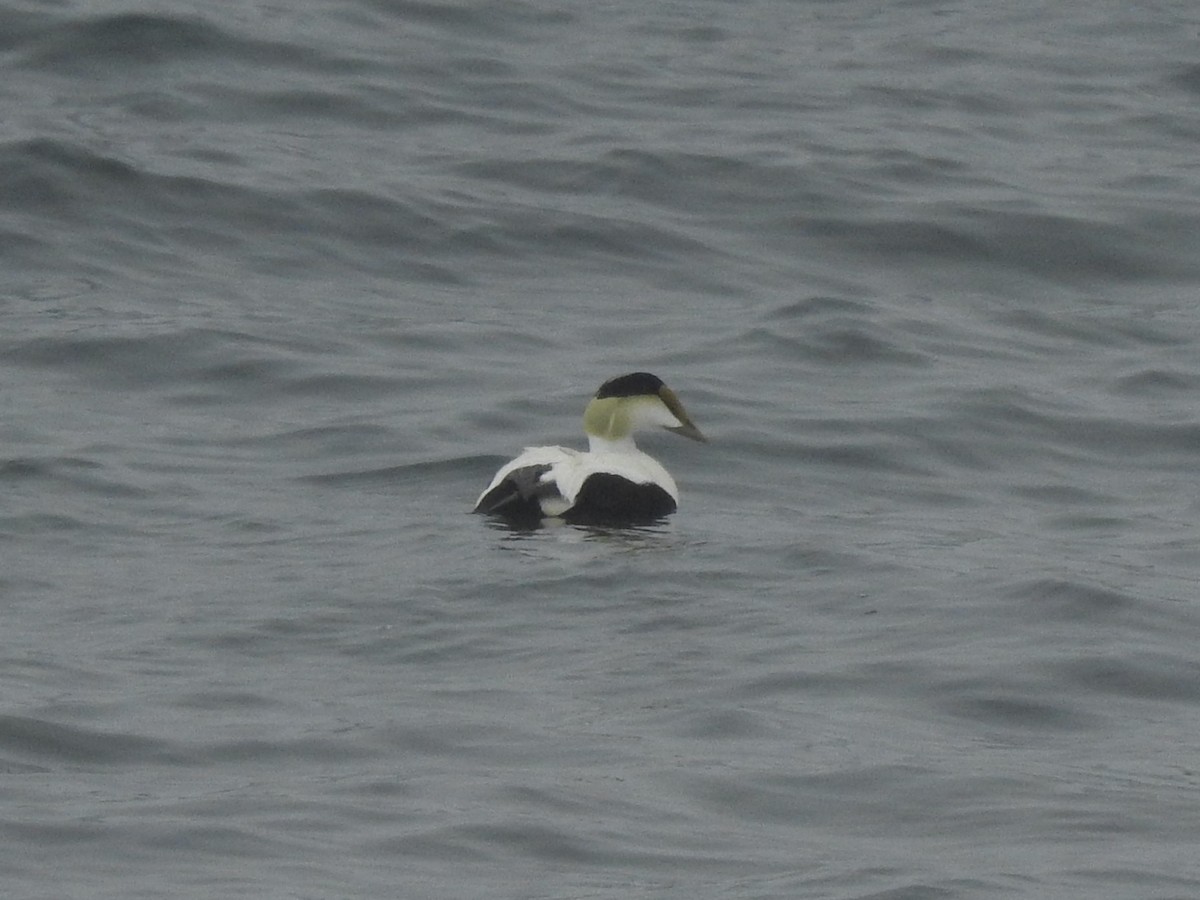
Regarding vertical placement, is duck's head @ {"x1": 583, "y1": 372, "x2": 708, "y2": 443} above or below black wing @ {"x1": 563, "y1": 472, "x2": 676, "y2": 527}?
above

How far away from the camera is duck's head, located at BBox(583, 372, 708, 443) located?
37.1ft

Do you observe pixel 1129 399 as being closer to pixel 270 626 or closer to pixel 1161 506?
pixel 1161 506

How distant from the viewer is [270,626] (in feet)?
28.3

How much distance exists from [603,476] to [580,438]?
170 cm

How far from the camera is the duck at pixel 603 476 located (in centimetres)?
1049

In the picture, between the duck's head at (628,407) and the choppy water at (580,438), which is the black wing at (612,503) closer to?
the choppy water at (580,438)

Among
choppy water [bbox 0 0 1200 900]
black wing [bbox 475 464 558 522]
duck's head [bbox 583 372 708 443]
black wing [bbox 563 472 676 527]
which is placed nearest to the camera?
choppy water [bbox 0 0 1200 900]

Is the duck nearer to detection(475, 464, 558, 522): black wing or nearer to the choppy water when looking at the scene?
detection(475, 464, 558, 522): black wing

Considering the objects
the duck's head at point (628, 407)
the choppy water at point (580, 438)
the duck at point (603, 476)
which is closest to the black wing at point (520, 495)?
the duck at point (603, 476)

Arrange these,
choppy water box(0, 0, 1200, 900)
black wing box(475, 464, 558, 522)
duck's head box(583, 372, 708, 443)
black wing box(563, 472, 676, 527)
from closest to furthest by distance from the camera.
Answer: choppy water box(0, 0, 1200, 900) → black wing box(475, 464, 558, 522) → black wing box(563, 472, 676, 527) → duck's head box(583, 372, 708, 443)

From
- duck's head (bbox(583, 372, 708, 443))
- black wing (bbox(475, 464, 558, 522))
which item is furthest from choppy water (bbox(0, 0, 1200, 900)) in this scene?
duck's head (bbox(583, 372, 708, 443))

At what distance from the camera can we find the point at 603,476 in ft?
35.0

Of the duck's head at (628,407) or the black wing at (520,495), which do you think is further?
the duck's head at (628,407)

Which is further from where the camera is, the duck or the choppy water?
the duck
